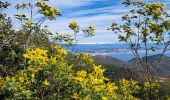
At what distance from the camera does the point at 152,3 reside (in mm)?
27938

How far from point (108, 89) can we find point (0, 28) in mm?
15330

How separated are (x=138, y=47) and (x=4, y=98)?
17.5m

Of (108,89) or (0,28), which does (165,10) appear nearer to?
(0,28)

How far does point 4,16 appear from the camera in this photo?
32.2 metres

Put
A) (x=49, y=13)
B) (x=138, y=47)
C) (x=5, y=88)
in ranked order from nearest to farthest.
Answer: (x=5, y=88), (x=49, y=13), (x=138, y=47)

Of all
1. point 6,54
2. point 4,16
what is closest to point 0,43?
point 6,54

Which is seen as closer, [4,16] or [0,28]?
[0,28]

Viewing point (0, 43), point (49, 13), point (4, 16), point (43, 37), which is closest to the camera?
point (49, 13)

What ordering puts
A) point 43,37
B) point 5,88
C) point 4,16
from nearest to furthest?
point 5,88 < point 4,16 < point 43,37

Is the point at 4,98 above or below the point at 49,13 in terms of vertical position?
below

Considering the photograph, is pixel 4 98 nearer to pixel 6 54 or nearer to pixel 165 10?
pixel 6 54

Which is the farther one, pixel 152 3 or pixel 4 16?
pixel 4 16

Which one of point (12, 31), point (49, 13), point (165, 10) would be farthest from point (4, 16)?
point (165, 10)

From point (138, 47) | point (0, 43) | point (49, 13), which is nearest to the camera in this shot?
point (49, 13)
